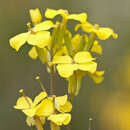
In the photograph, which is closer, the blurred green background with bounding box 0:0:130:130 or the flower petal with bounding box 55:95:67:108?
the flower petal with bounding box 55:95:67:108

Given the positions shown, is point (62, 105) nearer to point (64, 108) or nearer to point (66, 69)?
point (64, 108)

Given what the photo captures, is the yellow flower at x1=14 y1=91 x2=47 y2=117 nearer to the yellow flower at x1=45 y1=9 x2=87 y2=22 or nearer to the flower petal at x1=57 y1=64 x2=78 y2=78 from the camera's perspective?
the flower petal at x1=57 y1=64 x2=78 y2=78

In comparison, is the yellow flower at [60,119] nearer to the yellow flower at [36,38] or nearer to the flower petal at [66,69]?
the flower petal at [66,69]

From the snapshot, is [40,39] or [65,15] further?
[65,15]

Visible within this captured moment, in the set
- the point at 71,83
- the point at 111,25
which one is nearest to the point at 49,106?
the point at 71,83

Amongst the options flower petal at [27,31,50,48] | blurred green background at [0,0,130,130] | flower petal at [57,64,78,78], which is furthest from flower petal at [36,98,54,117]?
blurred green background at [0,0,130,130]

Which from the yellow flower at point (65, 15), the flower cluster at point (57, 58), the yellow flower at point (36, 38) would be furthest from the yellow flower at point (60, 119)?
the yellow flower at point (65, 15)

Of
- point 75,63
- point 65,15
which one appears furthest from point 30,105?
point 65,15
